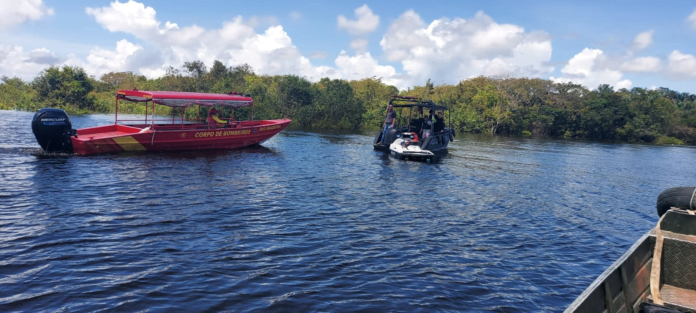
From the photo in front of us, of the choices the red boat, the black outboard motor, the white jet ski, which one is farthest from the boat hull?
the white jet ski

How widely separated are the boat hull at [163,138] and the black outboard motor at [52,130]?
342 mm

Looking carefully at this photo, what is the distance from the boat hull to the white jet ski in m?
7.20

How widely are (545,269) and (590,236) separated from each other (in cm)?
319

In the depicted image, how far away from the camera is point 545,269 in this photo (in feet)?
25.8

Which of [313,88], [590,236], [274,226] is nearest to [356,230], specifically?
[274,226]

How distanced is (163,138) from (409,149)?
38.1ft

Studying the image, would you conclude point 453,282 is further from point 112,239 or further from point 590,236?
point 112,239

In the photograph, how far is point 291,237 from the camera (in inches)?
348

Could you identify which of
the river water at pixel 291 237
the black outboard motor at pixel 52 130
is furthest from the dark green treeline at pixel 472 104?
the river water at pixel 291 237

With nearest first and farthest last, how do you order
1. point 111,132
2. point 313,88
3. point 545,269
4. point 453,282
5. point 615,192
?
1. point 453,282
2. point 545,269
3. point 615,192
4. point 111,132
5. point 313,88

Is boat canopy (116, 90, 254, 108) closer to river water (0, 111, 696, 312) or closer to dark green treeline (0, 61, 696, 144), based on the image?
river water (0, 111, 696, 312)

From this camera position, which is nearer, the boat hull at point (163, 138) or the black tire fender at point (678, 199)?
the black tire fender at point (678, 199)

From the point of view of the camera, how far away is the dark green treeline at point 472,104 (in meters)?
56.3

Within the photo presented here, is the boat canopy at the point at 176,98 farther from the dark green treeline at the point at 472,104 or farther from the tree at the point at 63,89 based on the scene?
the tree at the point at 63,89
